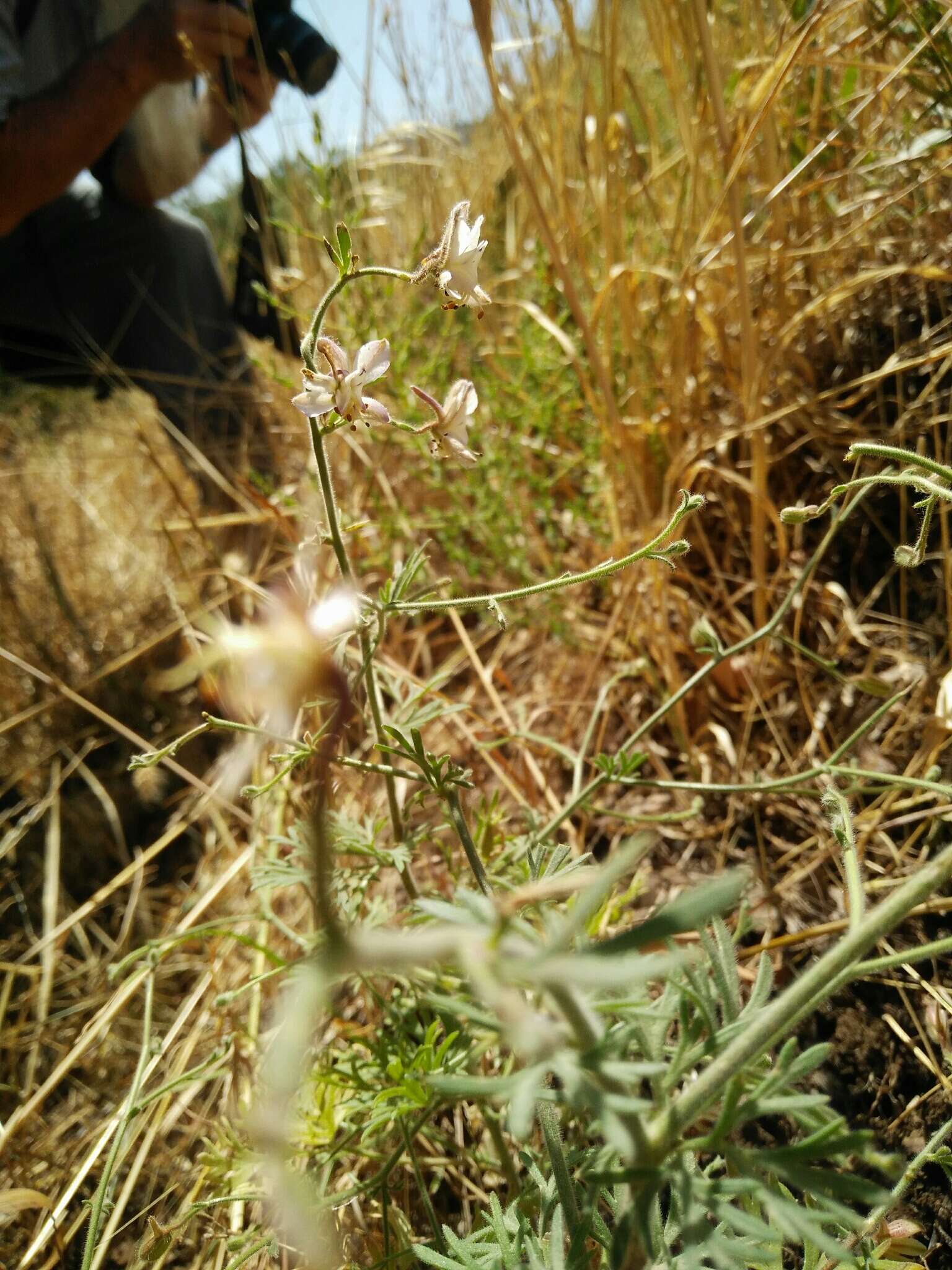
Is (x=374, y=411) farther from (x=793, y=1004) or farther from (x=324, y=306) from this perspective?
(x=793, y=1004)

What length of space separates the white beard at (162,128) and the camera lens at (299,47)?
0.76 ft

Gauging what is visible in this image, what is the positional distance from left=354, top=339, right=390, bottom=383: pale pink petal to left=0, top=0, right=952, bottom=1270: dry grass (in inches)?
15.2

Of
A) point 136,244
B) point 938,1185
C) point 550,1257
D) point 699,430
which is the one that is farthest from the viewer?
point 136,244

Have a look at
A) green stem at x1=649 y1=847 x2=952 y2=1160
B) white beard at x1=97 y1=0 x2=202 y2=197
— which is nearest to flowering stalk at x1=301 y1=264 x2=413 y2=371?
green stem at x1=649 y1=847 x2=952 y2=1160

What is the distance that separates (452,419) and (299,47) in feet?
4.58

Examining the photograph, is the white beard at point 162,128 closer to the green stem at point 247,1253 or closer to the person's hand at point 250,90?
the person's hand at point 250,90

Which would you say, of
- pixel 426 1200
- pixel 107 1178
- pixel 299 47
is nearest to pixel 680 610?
pixel 426 1200

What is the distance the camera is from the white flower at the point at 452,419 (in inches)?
22.8

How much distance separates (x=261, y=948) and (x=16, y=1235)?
0.47 m

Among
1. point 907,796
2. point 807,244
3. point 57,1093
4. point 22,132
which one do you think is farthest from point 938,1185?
point 22,132

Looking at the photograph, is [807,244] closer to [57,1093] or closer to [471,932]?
[471,932]

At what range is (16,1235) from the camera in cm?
83

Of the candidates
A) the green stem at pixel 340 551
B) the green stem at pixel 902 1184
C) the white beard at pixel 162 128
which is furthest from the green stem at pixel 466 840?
the white beard at pixel 162 128

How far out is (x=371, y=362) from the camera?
0.52m
